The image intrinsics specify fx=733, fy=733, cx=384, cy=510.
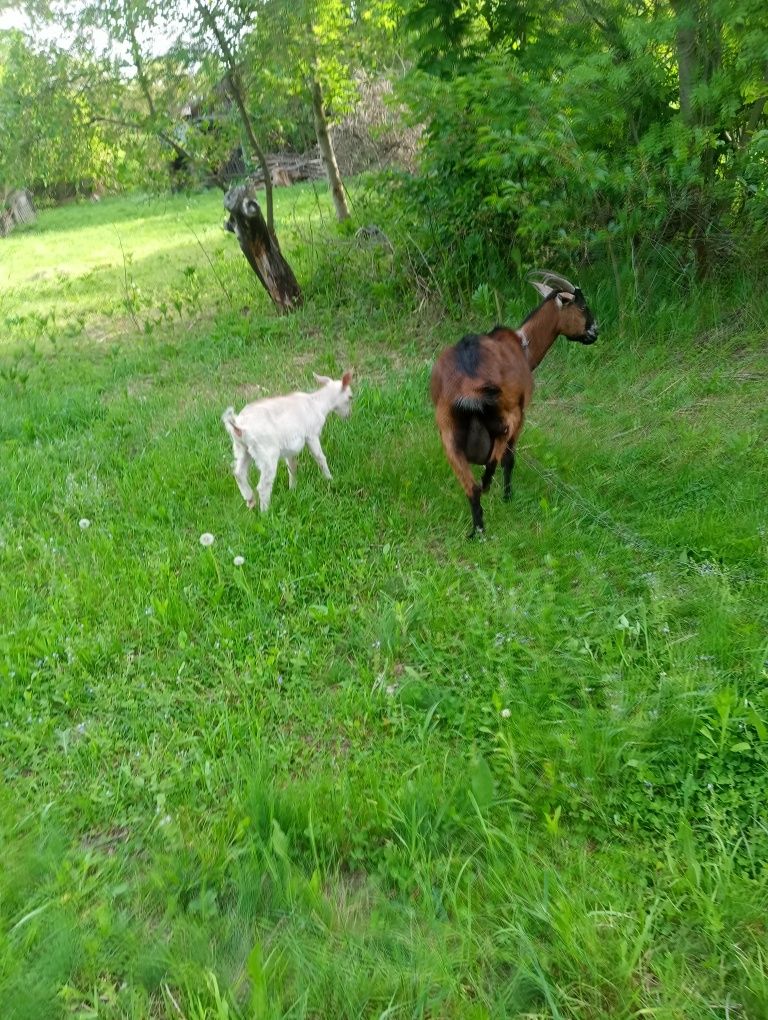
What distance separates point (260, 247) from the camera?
8984 millimetres

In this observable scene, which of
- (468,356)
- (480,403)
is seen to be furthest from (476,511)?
(468,356)

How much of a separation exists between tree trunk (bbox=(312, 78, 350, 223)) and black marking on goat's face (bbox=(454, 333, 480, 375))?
609cm

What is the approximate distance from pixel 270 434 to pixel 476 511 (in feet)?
4.39

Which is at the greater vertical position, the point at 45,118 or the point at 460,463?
the point at 45,118

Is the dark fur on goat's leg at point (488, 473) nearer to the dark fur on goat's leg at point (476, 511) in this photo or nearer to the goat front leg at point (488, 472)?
the goat front leg at point (488, 472)

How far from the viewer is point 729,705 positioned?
2693 millimetres

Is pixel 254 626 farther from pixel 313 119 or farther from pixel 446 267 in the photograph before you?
pixel 313 119

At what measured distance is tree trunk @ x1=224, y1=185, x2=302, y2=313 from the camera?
8758 mm

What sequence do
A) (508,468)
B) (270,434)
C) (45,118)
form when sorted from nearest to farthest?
(270,434) < (508,468) < (45,118)

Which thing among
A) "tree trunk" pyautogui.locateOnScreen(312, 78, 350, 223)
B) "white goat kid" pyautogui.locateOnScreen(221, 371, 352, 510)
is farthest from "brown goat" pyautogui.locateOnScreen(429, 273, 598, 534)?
"tree trunk" pyautogui.locateOnScreen(312, 78, 350, 223)

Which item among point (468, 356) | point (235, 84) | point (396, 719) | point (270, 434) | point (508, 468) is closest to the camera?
point (396, 719)

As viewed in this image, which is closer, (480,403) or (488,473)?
(480,403)

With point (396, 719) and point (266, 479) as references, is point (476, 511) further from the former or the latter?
point (396, 719)

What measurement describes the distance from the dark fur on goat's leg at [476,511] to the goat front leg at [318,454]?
117cm
